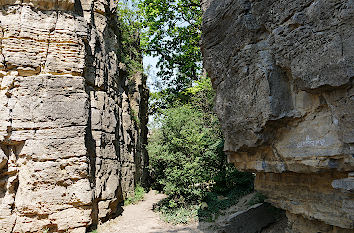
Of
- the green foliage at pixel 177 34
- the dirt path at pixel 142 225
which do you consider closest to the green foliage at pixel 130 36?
the green foliage at pixel 177 34

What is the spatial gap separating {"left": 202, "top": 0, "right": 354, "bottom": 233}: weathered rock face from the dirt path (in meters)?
3.77

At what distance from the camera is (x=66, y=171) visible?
788 centimetres

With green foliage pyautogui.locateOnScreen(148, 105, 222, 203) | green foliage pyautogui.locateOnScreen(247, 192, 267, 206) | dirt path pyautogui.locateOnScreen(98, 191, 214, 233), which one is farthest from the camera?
green foliage pyautogui.locateOnScreen(148, 105, 222, 203)

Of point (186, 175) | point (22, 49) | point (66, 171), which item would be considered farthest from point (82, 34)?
point (186, 175)

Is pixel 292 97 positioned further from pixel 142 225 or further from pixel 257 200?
pixel 142 225

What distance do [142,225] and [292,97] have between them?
7.55 m

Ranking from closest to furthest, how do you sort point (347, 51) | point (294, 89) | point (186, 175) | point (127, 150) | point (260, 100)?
point (347, 51) < point (294, 89) < point (260, 100) < point (186, 175) < point (127, 150)

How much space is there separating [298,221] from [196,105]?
32.8ft

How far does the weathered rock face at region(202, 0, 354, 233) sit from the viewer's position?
382 cm

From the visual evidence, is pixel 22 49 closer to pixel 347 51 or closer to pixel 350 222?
pixel 347 51

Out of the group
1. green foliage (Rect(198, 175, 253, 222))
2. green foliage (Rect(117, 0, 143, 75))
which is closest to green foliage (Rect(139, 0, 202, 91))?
green foliage (Rect(117, 0, 143, 75))

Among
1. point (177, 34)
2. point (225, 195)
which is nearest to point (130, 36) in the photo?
point (177, 34)

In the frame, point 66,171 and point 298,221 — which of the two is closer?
point 298,221

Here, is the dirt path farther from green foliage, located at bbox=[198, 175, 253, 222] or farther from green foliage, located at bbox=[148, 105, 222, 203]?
green foliage, located at bbox=[148, 105, 222, 203]
